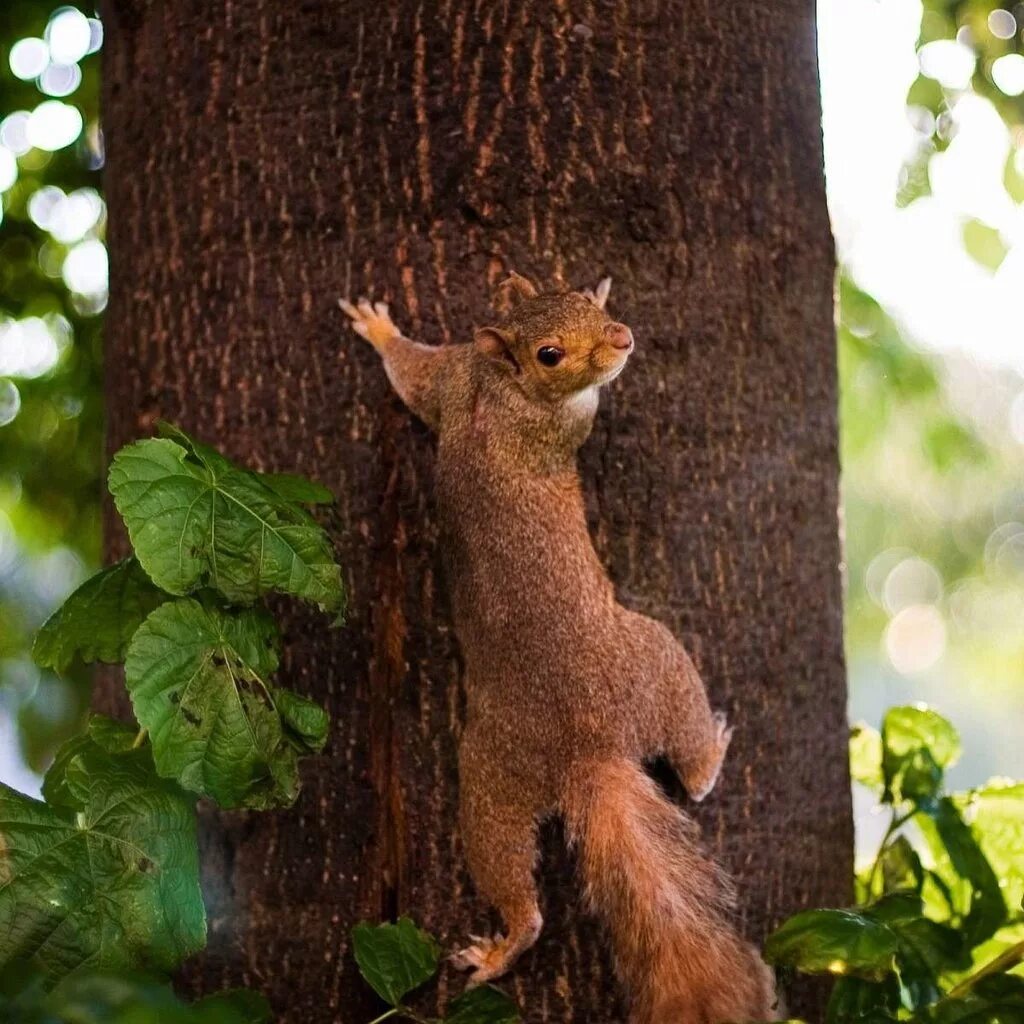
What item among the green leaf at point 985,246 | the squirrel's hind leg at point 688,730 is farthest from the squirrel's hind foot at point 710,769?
the green leaf at point 985,246

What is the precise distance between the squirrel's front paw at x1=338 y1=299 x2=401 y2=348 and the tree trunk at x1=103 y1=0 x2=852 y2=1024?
2 cm

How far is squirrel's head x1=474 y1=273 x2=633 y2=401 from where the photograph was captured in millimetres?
1643

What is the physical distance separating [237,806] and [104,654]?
25cm

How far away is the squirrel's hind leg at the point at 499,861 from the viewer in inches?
60.5

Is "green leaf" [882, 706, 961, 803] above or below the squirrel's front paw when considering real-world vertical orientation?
below

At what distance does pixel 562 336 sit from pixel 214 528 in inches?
19.4

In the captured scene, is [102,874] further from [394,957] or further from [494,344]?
[494,344]

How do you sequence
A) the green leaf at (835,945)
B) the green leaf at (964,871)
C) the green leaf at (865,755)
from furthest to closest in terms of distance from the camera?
the green leaf at (865,755) → the green leaf at (964,871) → the green leaf at (835,945)

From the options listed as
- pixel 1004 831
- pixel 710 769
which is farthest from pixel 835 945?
pixel 1004 831

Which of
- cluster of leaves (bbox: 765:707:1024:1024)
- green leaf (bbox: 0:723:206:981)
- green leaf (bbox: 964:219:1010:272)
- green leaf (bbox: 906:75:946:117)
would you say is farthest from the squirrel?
green leaf (bbox: 906:75:946:117)

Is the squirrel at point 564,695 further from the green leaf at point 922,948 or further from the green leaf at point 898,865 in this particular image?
the green leaf at point 898,865

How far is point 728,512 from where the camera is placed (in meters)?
1.70

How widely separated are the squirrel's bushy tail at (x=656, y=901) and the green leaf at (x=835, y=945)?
0.23 feet

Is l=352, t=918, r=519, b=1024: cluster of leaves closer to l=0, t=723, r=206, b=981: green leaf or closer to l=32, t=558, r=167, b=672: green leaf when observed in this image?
l=0, t=723, r=206, b=981: green leaf
